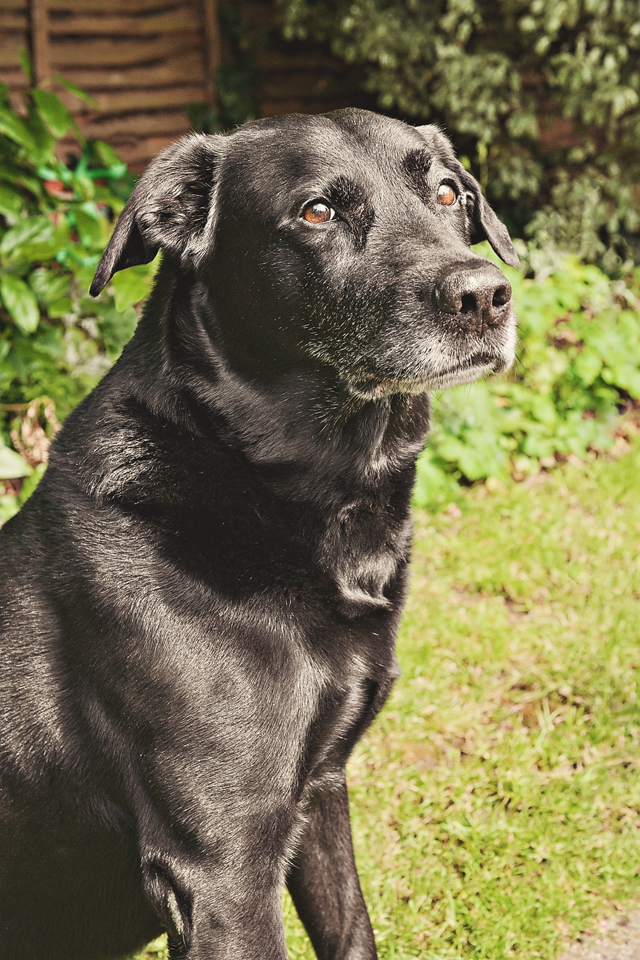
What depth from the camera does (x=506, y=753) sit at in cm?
294

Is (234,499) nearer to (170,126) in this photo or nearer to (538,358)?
(538,358)

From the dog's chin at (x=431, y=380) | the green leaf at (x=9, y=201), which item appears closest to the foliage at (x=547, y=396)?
the green leaf at (x=9, y=201)

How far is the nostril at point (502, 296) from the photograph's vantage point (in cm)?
183

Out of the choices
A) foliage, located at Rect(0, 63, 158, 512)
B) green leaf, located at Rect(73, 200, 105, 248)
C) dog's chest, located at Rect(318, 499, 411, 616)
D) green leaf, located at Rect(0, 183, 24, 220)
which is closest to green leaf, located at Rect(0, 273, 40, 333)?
foliage, located at Rect(0, 63, 158, 512)

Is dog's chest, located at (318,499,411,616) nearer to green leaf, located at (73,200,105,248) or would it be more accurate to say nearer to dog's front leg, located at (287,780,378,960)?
dog's front leg, located at (287,780,378,960)

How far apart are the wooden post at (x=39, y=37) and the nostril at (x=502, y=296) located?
499 centimetres

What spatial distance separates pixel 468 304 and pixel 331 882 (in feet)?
4.34

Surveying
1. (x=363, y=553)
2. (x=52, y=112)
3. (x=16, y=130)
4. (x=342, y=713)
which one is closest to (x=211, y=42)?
(x=52, y=112)

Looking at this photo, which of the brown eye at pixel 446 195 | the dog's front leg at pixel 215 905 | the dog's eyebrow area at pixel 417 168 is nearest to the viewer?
the dog's front leg at pixel 215 905

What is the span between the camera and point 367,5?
5.78 meters

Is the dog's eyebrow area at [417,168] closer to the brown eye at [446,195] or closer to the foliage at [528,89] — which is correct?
the brown eye at [446,195]

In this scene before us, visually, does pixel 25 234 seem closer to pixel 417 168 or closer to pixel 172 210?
pixel 172 210

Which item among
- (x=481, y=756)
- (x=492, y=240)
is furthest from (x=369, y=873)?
(x=492, y=240)

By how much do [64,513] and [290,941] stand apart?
4.31 ft
